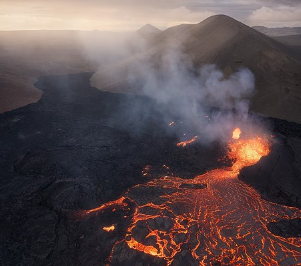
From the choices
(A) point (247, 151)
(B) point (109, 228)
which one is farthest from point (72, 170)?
(A) point (247, 151)

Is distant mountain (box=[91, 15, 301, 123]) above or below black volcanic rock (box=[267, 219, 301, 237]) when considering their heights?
above

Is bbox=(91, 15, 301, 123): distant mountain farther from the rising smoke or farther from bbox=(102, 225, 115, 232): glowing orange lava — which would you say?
bbox=(102, 225, 115, 232): glowing orange lava

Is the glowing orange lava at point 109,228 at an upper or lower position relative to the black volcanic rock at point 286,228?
upper

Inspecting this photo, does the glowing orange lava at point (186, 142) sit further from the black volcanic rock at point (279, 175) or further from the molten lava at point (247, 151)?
the black volcanic rock at point (279, 175)

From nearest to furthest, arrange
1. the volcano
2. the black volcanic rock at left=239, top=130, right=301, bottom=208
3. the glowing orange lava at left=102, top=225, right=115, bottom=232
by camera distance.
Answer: the volcano
the glowing orange lava at left=102, top=225, right=115, bottom=232
the black volcanic rock at left=239, top=130, right=301, bottom=208

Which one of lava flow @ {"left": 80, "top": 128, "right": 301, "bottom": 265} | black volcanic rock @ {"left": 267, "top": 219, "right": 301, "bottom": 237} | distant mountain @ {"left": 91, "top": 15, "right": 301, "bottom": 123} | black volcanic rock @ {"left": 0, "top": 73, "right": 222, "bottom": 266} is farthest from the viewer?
distant mountain @ {"left": 91, "top": 15, "right": 301, "bottom": 123}

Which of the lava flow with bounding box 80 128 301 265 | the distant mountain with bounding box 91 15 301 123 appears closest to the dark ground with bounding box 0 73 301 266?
the lava flow with bounding box 80 128 301 265

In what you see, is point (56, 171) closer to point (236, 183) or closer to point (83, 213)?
point (83, 213)

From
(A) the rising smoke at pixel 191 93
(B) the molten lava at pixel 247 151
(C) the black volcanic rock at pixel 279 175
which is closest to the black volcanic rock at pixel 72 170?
(B) the molten lava at pixel 247 151
